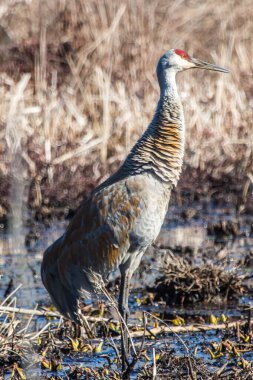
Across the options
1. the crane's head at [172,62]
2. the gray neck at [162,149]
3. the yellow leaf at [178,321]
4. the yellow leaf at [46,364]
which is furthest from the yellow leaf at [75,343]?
the crane's head at [172,62]

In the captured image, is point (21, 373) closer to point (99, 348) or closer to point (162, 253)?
point (99, 348)

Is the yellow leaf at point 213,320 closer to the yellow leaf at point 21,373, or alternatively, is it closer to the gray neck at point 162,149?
the gray neck at point 162,149

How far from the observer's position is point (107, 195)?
17.2 ft

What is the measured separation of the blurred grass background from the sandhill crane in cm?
257

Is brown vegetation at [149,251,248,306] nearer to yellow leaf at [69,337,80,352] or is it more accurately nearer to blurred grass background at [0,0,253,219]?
yellow leaf at [69,337,80,352]

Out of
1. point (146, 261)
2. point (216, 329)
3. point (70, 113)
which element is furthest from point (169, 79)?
point (70, 113)

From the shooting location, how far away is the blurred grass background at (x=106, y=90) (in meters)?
9.33

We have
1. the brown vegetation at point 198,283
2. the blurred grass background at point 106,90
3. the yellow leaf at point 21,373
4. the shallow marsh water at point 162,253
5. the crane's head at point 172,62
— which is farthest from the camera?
the blurred grass background at point 106,90

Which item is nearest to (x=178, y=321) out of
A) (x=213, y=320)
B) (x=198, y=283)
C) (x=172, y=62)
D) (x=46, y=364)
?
(x=213, y=320)

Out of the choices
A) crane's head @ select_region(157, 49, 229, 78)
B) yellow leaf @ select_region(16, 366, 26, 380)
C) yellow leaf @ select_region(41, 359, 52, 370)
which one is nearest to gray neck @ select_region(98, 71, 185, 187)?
crane's head @ select_region(157, 49, 229, 78)

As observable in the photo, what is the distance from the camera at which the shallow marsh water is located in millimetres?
5418

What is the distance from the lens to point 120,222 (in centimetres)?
524

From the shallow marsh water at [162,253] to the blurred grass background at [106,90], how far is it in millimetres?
451

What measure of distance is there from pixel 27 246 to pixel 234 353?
3366 mm
